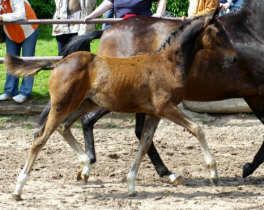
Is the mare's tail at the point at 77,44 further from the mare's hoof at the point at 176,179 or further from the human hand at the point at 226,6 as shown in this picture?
the human hand at the point at 226,6

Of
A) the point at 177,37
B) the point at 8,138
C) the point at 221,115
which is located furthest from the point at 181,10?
the point at 177,37

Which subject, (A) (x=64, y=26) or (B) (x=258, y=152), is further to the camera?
(A) (x=64, y=26)

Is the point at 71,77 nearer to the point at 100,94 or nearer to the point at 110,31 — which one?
the point at 100,94

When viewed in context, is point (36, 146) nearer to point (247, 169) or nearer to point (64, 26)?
point (247, 169)

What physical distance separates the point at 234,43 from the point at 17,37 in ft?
11.4

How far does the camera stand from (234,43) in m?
6.43

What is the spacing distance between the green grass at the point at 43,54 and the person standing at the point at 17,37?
11.4 inches

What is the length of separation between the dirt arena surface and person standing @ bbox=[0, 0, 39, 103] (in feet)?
1.25

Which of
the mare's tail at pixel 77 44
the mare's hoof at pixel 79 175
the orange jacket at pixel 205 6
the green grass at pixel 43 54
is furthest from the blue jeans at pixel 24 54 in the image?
the mare's hoof at pixel 79 175

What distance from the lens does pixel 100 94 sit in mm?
5516

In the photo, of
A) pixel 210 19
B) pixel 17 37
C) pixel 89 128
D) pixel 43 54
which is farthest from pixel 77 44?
pixel 43 54

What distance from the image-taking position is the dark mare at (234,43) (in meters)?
6.42

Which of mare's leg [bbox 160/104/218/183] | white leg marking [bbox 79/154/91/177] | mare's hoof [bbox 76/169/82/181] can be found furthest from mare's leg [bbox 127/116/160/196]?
mare's hoof [bbox 76/169/82/181]

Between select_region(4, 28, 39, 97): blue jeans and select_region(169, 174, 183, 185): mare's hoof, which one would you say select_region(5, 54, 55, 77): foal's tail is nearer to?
select_region(169, 174, 183, 185): mare's hoof
